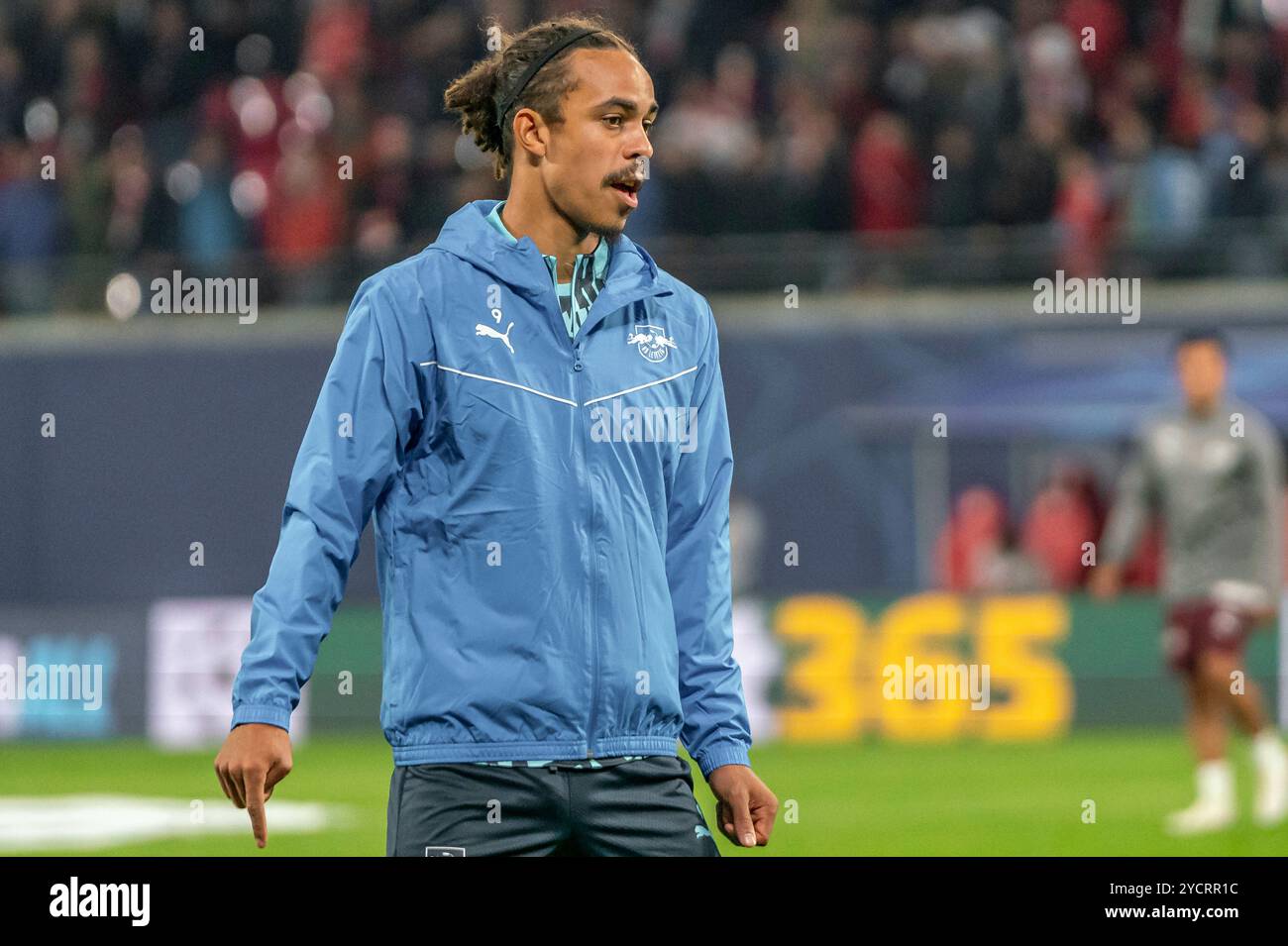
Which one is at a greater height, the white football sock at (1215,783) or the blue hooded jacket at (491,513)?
the blue hooded jacket at (491,513)

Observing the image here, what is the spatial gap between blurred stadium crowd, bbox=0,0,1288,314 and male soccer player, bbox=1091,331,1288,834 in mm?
5623

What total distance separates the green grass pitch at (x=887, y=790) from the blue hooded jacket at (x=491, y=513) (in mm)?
5605

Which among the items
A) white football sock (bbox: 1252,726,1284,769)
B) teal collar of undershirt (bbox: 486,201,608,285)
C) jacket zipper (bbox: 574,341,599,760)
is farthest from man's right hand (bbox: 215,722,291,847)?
white football sock (bbox: 1252,726,1284,769)

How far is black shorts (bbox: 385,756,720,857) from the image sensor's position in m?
4.18

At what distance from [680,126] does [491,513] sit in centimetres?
1410

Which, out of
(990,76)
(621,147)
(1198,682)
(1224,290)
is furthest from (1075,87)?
(621,147)

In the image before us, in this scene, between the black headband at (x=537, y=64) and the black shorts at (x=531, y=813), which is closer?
the black shorts at (x=531, y=813)

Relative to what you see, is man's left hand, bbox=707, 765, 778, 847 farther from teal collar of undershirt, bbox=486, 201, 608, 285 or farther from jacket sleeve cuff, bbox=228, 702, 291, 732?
teal collar of undershirt, bbox=486, 201, 608, 285

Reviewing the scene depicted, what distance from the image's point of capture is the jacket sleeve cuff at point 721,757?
4.54 meters

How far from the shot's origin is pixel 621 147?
4.46 meters

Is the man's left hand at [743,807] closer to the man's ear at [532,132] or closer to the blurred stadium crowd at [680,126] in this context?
the man's ear at [532,132]

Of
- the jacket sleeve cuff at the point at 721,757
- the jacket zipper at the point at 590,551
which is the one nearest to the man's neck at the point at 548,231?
the jacket zipper at the point at 590,551

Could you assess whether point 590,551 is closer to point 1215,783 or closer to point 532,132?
point 532,132
